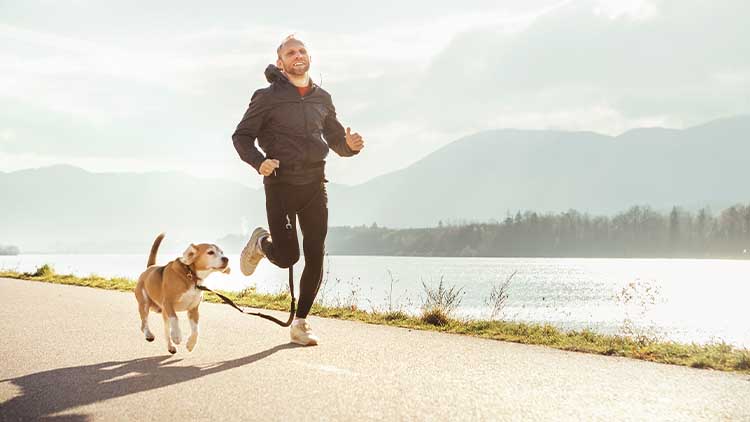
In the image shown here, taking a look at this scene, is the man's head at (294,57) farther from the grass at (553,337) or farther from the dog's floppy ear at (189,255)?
the grass at (553,337)

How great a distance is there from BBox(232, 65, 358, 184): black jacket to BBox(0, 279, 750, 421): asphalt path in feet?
5.76

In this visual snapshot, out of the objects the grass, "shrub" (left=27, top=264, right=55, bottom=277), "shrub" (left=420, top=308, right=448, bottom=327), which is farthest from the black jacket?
"shrub" (left=27, top=264, right=55, bottom=277)

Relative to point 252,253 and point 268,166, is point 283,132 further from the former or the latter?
point 252,253

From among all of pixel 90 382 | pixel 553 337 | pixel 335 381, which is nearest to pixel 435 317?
pixel 553 337

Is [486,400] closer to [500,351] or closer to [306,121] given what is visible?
[500,351]

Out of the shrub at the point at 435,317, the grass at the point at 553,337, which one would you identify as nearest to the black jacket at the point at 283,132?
the grass at the point at 553,337

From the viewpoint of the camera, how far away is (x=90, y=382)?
4926mm

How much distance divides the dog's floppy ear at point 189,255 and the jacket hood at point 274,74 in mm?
1864

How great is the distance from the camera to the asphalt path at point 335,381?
4.14m

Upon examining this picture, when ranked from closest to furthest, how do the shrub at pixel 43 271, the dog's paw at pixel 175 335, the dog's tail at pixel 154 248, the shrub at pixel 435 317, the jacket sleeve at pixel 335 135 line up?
the dog's paw at pixel 175 335
the dog's tail at pixel 154 248
the jacket sleeve at pixel 335 135
the shrub at pixel 435 317
the shrub at pixel 43 271

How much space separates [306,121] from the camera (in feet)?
22.0

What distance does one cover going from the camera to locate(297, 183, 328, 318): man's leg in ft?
22.4

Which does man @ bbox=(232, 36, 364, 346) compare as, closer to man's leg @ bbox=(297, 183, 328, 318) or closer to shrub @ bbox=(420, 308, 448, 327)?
man's leg @ bbox=(297, 183, 328, 318)

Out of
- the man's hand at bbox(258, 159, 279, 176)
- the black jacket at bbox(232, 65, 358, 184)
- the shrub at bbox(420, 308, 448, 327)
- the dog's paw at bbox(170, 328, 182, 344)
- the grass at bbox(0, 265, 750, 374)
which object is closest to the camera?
the dog's paw at bbox(170, 328, 182, 344)
